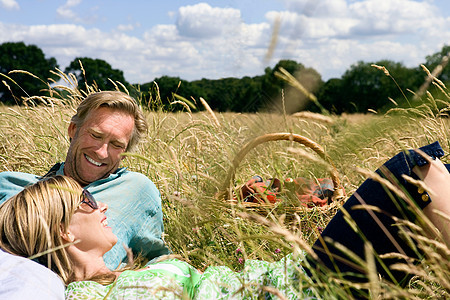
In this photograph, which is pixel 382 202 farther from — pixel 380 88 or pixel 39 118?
pixel 39 118

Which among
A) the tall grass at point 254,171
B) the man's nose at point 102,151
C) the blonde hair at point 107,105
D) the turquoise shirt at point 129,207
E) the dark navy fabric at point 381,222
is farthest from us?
the blonde hair at point 107,105

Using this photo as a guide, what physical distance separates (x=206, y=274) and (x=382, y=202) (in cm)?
76

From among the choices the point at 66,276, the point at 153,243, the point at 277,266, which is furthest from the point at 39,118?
the point at 277,266

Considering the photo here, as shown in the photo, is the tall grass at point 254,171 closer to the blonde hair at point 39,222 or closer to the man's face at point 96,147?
the man's face at point 96,147

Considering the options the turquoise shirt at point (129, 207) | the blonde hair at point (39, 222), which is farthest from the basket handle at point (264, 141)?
the blonde hair at point (39, 222)

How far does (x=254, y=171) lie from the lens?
340 centimetres

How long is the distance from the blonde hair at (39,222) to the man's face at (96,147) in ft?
2.22

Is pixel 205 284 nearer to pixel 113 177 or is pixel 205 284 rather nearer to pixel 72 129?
pixel 113 177

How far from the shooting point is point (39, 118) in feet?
13.1

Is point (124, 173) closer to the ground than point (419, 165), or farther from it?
closer to the ground

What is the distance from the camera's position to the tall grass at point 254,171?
111 centimetres

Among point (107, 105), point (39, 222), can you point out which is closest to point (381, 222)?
point (39, 222)

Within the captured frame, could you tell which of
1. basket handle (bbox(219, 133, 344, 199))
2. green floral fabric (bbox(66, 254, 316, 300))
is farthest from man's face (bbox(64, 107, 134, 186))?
green floral fabric (bbox(66, 254, 316, 300))

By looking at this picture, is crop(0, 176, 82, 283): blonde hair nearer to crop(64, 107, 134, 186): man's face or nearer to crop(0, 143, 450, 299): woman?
crop(0, 143, 450, 299): woman
